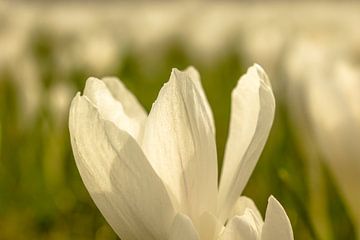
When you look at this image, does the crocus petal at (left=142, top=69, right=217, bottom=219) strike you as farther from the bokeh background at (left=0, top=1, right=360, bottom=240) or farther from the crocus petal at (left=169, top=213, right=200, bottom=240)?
the bokeh background at (left=0, top=1, right=360, bottom=240)

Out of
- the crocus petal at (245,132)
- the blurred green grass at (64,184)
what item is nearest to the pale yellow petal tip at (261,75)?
the crocus petal at (245,132)

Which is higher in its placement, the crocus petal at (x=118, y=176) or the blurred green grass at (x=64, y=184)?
the crocus petal at (x=118, y=176)

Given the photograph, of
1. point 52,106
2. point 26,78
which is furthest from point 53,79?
point 52,106

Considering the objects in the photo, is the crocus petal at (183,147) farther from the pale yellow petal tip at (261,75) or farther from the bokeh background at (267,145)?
the bokeh background at (267,145)

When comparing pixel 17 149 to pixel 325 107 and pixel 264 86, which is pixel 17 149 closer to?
pixel 325 107

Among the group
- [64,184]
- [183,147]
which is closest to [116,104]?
[183,147]

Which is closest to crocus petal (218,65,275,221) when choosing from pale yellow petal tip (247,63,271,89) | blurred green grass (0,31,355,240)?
pale yellow petal tip (247,63,271,89)
